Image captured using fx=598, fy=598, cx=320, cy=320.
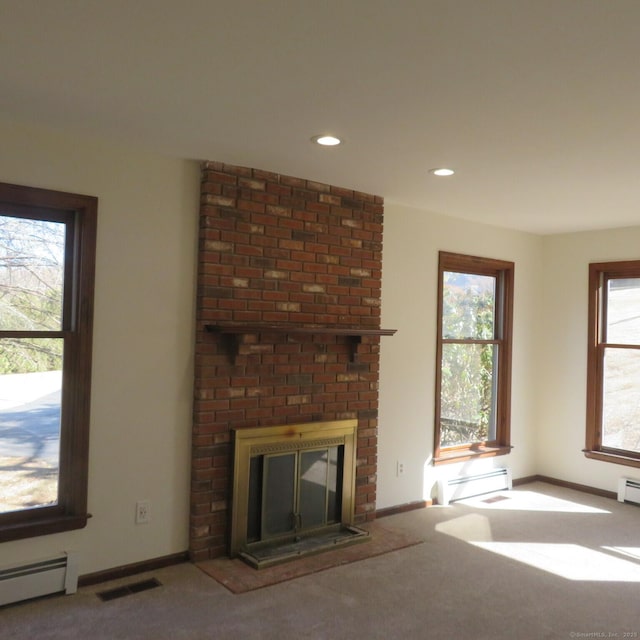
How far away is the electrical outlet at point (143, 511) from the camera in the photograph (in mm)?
3281

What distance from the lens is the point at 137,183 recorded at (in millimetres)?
3260

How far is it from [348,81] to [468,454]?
355 cm

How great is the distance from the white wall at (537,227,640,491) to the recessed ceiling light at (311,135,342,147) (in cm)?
326

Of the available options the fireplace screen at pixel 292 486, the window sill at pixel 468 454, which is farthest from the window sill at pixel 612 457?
the fireplace screen at pixel 292 486

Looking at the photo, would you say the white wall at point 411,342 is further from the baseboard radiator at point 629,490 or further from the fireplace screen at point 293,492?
the baseboard radiator at point 629,490

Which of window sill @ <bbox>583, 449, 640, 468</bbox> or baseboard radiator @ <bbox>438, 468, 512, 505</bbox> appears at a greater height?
window sill @ <bbox>583, 449, 640, 468</bbox>

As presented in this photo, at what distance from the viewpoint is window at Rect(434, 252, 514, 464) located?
489 cm

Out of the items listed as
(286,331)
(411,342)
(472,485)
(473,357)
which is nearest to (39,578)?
(286,331)

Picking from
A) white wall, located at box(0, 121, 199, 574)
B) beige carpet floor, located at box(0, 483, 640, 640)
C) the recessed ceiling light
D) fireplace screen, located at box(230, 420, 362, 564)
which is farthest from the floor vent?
the recessed ceiling light

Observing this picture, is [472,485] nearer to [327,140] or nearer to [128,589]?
[128,589]

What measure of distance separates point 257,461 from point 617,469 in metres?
3.30

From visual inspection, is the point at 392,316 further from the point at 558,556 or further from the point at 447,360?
the point at 558,556

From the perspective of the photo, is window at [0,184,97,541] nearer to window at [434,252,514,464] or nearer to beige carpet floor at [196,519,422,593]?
beige carpet floor at [196,519,422,593]

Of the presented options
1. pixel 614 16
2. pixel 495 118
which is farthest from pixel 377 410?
pixel 614 16
